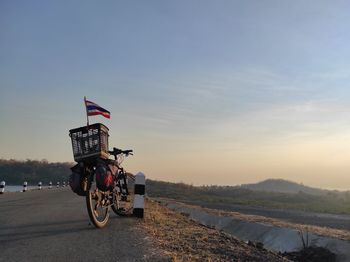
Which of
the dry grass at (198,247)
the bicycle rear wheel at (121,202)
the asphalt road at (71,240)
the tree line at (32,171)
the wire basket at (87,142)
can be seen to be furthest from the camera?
the tree line at (32,171)

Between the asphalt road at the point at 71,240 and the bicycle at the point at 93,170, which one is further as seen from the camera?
the bicycle at the point at 93,170

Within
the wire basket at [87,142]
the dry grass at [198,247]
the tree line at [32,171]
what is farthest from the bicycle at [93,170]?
the tree line at [32,171]

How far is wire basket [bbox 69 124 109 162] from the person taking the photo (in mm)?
10078

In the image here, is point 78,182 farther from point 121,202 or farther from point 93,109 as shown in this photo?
point 121,202

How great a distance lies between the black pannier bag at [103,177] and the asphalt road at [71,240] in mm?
918

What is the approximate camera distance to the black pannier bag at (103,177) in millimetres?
10250

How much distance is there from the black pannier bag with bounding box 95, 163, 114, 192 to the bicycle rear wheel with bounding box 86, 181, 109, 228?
0.18m

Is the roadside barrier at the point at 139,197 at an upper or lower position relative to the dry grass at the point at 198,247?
upper

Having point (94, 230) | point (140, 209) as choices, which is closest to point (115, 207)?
point (140, 209)

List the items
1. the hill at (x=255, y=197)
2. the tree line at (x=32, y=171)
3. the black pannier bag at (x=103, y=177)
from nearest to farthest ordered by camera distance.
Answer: the black pannier bag at (x=103, y=177)
the hill at (x=255, y=197)
the tree line at (x=32, y=171)

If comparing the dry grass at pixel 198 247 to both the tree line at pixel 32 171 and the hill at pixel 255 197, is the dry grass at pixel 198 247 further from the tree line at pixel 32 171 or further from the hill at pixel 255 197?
the tree line at pixel 32 171

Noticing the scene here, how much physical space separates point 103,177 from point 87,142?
0.83 m

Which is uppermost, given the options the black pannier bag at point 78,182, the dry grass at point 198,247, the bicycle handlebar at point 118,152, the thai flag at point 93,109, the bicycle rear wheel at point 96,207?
the thai flag at point 93,109

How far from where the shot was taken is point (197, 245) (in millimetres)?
9023
